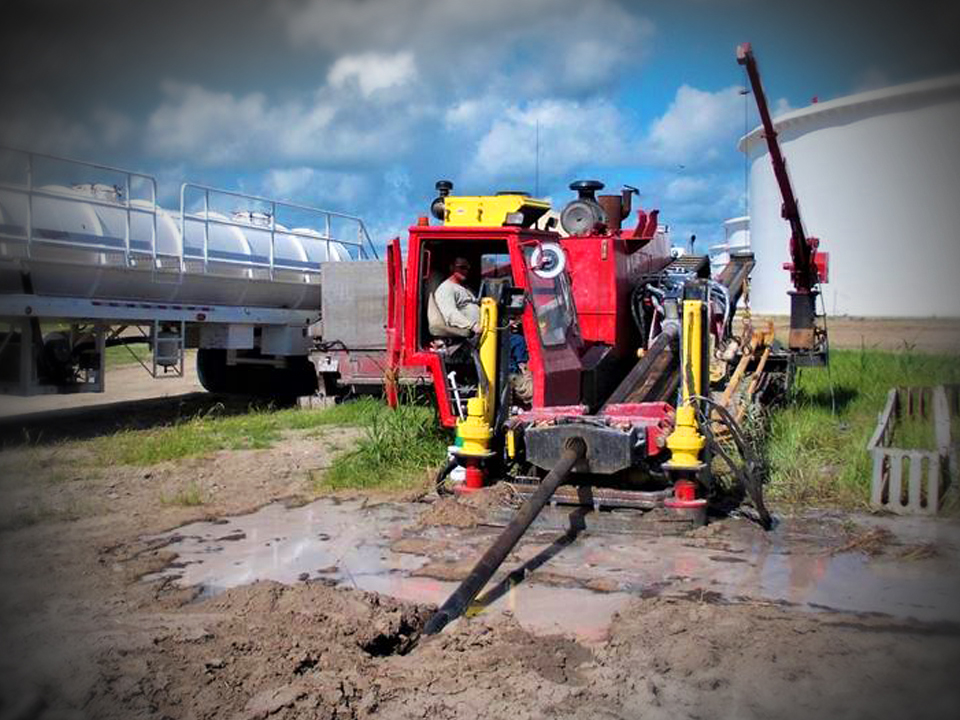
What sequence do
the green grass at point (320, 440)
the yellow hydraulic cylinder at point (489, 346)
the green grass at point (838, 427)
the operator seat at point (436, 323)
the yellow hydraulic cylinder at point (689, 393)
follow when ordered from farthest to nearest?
the operator seat at point (436, 323), the green grass at point (320, 440), the green grass at point (838, 427), the yellow hydraulic cylinder at point (489, 346), the yellow hydraulic cylinder at point (689, 393)

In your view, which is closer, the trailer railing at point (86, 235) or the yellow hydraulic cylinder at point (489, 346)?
the yellow hydraulic cylinder at point (489, 346)

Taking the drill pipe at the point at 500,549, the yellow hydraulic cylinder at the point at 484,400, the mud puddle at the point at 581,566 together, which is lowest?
the mud puddle at the point at 581,566

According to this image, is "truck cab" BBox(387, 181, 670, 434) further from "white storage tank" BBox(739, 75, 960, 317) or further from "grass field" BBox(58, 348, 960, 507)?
"white storage tank" BBox(739, 75, 960, 317)

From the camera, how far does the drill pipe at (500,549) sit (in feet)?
14.3

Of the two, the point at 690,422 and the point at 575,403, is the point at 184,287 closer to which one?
the point at 575,403

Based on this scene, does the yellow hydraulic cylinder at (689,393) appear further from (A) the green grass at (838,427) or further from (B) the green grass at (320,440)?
(B) the green grass at (320,440)

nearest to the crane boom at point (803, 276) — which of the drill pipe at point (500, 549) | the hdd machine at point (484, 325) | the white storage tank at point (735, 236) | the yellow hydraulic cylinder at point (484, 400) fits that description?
the hdd machine at point (484, 325)

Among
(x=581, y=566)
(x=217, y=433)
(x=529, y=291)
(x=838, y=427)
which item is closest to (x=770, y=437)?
(x=838, y=427)

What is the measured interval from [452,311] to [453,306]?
0.15ft

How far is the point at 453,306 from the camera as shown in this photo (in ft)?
26.8

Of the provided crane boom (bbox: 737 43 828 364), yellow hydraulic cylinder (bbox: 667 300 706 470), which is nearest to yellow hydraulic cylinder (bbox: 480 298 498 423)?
yellow hydraulic cylinder (bbox: 667 300 706 470)

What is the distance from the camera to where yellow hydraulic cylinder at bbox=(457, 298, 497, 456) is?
688cm

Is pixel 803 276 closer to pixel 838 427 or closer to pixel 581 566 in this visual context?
pixel 838 427

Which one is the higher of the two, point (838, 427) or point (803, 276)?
point (803, 276)
